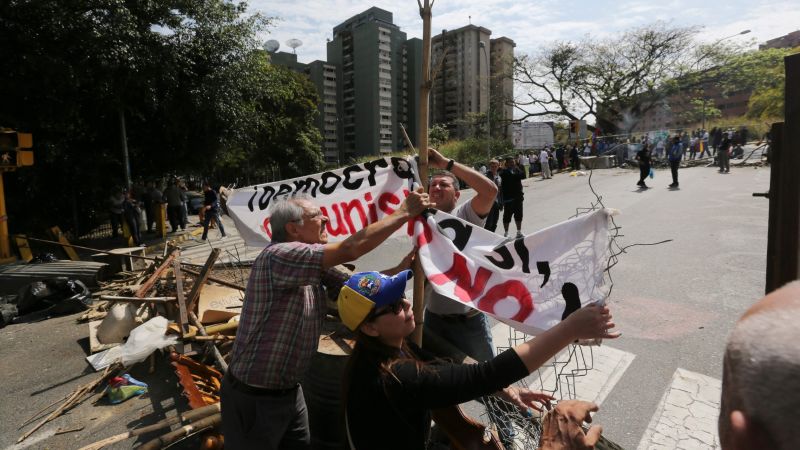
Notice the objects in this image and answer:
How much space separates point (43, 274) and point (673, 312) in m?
9.85

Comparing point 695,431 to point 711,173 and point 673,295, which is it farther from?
point 711,173

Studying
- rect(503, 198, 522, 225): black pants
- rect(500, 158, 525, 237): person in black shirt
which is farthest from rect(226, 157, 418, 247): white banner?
rect(503, 198, 522, 225): black pants

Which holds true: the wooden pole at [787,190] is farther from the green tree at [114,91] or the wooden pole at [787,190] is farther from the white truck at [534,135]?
the white truck at [534,135]

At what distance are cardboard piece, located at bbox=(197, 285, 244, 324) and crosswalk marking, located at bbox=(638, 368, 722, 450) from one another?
13.6 feet

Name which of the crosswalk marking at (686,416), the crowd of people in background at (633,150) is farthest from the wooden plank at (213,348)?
the crowd of people in background at (633,150)

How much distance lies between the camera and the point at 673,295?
597 centimetres

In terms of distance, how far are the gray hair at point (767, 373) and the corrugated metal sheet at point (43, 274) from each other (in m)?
9.15

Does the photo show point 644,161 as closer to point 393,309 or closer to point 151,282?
point 151,282

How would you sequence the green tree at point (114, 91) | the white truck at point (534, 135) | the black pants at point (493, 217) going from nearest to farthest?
the black pants at point (493, 217) → the green tree at point (114, 91) → the white truck at point (534, 135)

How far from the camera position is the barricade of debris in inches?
130

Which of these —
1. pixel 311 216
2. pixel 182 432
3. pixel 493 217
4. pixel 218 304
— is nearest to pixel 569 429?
pixel 311 216

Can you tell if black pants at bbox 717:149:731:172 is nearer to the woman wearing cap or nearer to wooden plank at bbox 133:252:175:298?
wooden plank at bbox 133:252:175:298

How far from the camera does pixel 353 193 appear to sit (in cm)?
362

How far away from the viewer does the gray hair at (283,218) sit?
2.34 metres
